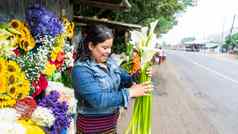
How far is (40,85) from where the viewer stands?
3654 millimetres

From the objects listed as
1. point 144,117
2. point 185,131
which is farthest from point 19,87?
point 185,131

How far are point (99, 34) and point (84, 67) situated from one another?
24 cm

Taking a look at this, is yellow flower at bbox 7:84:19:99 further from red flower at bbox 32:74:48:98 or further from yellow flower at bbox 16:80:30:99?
red flower at bbox 32:74:48:98

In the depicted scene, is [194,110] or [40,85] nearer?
[40,85]

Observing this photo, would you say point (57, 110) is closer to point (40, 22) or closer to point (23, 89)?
point (23, 89)

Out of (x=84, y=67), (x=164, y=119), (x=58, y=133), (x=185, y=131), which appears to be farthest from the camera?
(x=164, y=119)

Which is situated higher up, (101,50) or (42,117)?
(101,50)

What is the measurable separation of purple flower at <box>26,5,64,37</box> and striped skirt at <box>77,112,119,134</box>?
42.2 inches

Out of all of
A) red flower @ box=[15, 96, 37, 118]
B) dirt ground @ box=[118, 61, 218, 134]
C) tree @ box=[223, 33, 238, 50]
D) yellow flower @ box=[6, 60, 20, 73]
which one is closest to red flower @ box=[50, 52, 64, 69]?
red flower @ box=[15, 96, 37, 118]

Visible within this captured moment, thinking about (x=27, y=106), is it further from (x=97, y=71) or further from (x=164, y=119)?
(x=164, y=119)

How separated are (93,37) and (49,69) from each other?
1.11 meters

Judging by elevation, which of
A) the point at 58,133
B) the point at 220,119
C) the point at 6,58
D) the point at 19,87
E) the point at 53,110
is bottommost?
the point at 220,119

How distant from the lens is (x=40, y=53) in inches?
144

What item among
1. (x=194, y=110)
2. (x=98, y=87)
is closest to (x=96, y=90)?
(x=98, y=87)
